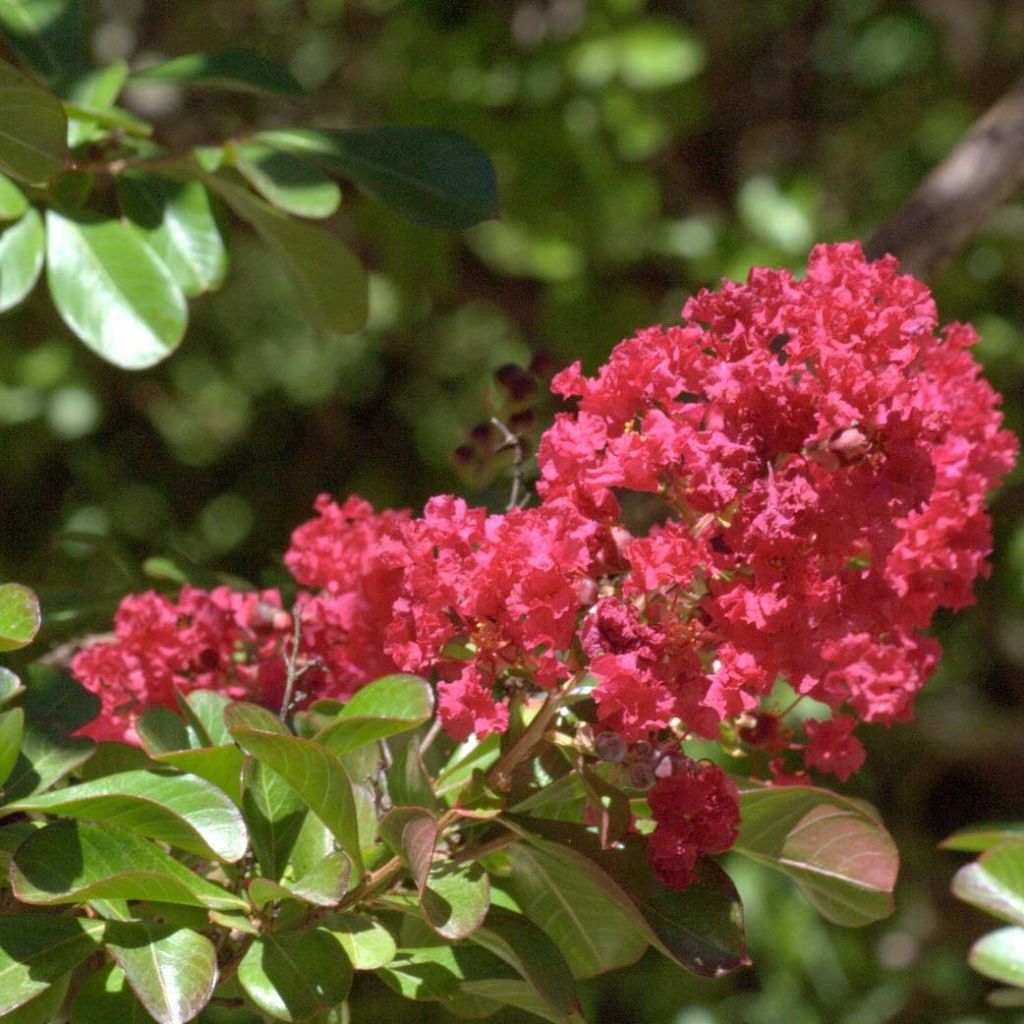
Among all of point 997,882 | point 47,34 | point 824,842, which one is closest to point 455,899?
point 824,842

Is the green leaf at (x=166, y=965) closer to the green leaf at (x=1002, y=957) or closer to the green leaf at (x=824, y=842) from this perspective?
the green leaf at (x=824, y=842)

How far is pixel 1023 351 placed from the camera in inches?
106

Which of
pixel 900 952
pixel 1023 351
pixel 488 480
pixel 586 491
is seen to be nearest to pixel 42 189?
pixel 488 480

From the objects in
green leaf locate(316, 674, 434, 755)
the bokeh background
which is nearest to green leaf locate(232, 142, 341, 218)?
green leaf locate(316, 674, 434, 755)

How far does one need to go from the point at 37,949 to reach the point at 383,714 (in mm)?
260

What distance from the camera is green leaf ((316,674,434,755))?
3.15 ft

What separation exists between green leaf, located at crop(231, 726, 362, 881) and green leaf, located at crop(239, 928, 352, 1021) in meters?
0.06

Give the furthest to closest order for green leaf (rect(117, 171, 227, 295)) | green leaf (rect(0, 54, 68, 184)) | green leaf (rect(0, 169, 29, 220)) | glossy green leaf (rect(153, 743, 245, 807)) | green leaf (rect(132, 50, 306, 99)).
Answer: green leaf (rect(132, 50, 306, 99)) < green leaf (rect(117, 171, 227, 295)) < green leaf (rect(0, 169, 29, 220)) < green leaf (rect(0, 54, 68, 184)) < glossy green leaf (rect(153, 743, 245, 807))

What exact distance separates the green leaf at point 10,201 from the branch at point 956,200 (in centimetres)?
94

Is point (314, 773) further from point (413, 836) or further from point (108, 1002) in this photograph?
point (108, 1002)

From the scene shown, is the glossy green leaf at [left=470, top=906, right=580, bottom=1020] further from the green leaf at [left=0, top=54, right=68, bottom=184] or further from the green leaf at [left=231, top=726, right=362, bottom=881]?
the green leaf at [left=0, top=54, right=68, bottom=184]

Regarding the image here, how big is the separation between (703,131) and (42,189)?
7.57 ft

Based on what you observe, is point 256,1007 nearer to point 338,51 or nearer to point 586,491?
point 586,491

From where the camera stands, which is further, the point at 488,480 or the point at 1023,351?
the point at 1023,351
